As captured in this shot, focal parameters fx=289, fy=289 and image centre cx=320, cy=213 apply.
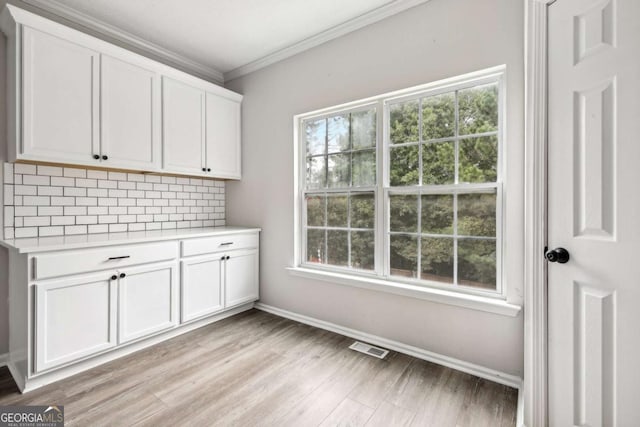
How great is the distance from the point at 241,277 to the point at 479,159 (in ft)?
8.08

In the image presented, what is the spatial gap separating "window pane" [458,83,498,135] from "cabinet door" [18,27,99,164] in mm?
2793

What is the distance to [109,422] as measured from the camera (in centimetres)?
155

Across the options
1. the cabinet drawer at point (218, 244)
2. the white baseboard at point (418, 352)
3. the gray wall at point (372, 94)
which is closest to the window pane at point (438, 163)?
the gray wall at point (372, 94)

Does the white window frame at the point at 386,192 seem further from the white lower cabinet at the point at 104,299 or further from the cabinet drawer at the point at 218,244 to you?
the white lower cabinet at the point at 104,299

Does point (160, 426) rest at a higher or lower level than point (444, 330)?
lower

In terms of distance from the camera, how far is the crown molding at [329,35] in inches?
89.3

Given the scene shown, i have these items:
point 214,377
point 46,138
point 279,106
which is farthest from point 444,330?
point 46,138

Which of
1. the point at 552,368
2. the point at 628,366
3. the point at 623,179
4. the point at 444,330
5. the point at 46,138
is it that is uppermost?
the point at 46,138

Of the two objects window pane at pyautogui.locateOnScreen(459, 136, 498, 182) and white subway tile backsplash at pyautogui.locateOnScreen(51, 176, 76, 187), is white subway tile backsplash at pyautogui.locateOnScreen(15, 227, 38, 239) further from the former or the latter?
window pane at pyautogui.locateOnScreen(459, 136, 498, 182)

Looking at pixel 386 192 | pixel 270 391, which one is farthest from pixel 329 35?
pixel 270 391

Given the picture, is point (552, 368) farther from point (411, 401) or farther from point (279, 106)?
Answer: point (279, 106)

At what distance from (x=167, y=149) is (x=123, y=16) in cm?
112

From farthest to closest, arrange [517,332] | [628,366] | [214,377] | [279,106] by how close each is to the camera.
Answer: [279,106], [214,377], [517,332], [628,366]

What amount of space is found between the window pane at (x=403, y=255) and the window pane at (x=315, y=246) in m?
0.73
